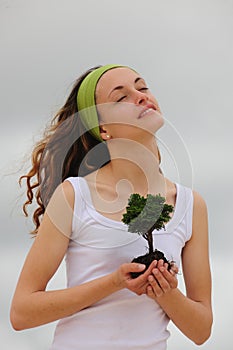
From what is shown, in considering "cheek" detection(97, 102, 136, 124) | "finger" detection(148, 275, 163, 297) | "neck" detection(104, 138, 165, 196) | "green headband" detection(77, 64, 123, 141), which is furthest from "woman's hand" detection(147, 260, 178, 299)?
"green headband" detection(77, 64, 123, 141)

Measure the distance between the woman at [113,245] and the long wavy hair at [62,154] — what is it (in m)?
0.02

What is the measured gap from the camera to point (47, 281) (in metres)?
2.77

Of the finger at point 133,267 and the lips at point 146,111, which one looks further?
the lips at point 146,111

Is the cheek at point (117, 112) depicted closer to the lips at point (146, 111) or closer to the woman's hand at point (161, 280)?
the lips at point (146, 111)

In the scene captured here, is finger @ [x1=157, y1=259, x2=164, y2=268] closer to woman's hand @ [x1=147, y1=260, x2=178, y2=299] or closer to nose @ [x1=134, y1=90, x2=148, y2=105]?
woman's hand @ [x1=147, y1=260, x2=178, y2=299]

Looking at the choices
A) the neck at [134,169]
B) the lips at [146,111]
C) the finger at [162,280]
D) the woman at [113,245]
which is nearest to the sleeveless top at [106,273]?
the woman at [113,245]

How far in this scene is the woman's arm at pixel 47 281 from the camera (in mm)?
2652

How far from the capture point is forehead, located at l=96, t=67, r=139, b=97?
291 centimetres

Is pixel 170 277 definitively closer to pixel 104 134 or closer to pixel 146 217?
pixel 146 217

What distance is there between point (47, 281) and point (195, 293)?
57 centimetres

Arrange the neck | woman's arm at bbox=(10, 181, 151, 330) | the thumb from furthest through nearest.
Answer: the neck, woman's arm at bbox=(10, 181, 151, 330), the thumb

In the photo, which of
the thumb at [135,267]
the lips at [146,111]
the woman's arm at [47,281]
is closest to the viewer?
the thumb at [135,267]

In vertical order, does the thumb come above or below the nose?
below

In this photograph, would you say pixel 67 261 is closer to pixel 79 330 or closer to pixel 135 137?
pixel 79 330
